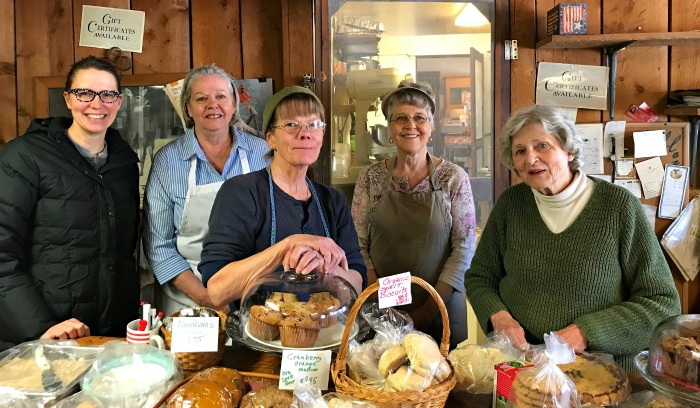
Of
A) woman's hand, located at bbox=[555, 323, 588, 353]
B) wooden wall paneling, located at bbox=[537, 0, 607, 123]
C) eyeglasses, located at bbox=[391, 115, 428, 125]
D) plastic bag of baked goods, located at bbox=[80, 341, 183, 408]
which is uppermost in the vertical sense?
wooden wall paneling, located at bbox=[537, 0, 607, 123]

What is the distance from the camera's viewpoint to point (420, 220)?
2.17 m

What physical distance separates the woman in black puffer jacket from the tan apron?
942 millimetres

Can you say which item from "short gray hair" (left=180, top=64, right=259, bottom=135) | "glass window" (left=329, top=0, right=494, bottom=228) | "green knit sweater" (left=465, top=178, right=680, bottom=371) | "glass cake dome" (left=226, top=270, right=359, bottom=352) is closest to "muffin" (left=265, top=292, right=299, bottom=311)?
"glass cake dome" (left=226, top=270, right=359, bottom=352)

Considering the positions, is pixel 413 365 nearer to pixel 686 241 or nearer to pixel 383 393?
pixel 383 393

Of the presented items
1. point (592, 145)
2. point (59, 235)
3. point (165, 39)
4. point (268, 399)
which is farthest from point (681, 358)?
point (165, 39)

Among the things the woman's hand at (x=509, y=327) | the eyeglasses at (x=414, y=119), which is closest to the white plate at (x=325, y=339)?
the woman's hand at (x=509, y=327)

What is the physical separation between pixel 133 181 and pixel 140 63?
91 cm

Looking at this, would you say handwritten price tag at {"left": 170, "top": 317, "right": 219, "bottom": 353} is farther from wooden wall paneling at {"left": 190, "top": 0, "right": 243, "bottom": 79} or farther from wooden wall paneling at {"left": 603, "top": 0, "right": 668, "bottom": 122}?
wooden wall paneling at {"left": 603, "top": 0, "right": 668, "bottom": 122}

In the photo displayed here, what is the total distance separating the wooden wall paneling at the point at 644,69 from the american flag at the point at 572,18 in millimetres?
227

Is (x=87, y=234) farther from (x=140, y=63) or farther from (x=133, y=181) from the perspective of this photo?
(x=140, y=63)

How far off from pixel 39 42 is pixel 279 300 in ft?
7.14

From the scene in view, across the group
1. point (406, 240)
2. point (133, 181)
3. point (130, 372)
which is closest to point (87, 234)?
point (133, 181)

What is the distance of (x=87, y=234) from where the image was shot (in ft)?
5.95

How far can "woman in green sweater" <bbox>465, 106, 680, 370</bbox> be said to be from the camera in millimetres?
1517
